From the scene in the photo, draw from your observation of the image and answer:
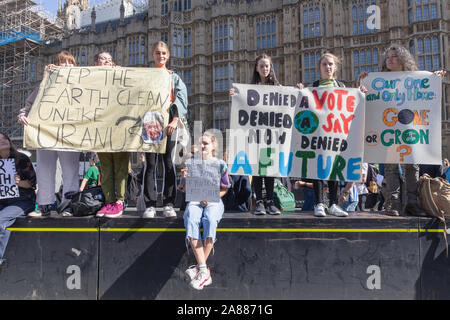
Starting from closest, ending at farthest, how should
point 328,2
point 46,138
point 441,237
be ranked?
1. point 441,237
2. point 46,138
3. point 328,2

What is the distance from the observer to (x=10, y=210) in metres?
3.69

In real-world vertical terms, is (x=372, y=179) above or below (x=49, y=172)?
below

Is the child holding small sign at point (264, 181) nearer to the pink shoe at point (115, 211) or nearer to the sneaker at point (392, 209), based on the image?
the sneaker at point (392, 209)

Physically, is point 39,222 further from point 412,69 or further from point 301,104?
point 412,69

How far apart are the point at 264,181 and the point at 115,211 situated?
66.7 inches

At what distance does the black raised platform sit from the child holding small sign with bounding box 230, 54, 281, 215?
322 mm

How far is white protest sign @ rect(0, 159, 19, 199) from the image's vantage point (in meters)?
3.94

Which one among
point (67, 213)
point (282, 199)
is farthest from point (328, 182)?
point (67, 213)

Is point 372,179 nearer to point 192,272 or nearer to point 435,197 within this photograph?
point 435,197

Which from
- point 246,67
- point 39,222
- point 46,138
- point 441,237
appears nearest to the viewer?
point 441,237

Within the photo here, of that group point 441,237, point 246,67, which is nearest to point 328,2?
point 246,67

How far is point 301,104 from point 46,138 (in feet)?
9.71

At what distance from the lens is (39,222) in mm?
3566

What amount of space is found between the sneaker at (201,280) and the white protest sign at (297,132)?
46.5 inches
